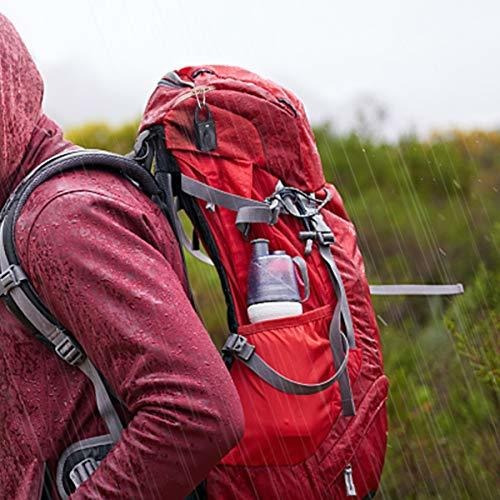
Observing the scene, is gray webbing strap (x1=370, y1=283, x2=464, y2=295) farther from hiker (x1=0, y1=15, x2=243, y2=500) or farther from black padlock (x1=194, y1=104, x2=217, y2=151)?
hiker (x1=0, y1=15, x2=243, y2=500)

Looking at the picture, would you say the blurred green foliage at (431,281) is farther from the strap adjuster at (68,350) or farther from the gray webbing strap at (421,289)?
the strap adjuster at (68,350)

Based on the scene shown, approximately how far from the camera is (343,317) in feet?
9.16

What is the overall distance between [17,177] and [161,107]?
1.35ft

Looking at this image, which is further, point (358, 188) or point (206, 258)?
point (358, 188)

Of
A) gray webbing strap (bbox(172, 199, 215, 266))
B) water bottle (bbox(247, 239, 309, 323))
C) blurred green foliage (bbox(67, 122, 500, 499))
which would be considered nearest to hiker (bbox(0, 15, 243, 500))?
gray webbing strap (bbox(172, 199, 215, 266))

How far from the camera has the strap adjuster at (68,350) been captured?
2.46m

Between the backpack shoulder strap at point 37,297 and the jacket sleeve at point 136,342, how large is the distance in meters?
0.03

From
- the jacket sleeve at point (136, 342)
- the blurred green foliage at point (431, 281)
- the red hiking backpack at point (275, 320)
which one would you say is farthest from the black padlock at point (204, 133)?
the blurred green foliage at point (431, 281)

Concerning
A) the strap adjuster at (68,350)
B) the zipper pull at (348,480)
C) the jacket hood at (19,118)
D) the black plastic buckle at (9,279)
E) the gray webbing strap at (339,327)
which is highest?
the jacket hood at (19,118)

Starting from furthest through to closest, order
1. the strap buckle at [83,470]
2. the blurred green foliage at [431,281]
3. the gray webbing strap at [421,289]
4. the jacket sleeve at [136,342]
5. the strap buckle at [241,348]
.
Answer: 1. the blurred green foliage at [431,281]
2. the gray webbing strap at [421,289]
3. the strap buckle at [241,348]
4. the strap buckle at [83,470]
5. the jacket sleeve at [136,342]

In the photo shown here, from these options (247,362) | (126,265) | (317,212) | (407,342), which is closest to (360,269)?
(317,212)

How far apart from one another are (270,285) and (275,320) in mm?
88

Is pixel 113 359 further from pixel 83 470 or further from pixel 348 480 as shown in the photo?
pixel 348 480

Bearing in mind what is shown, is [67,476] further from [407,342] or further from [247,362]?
[407,342]
